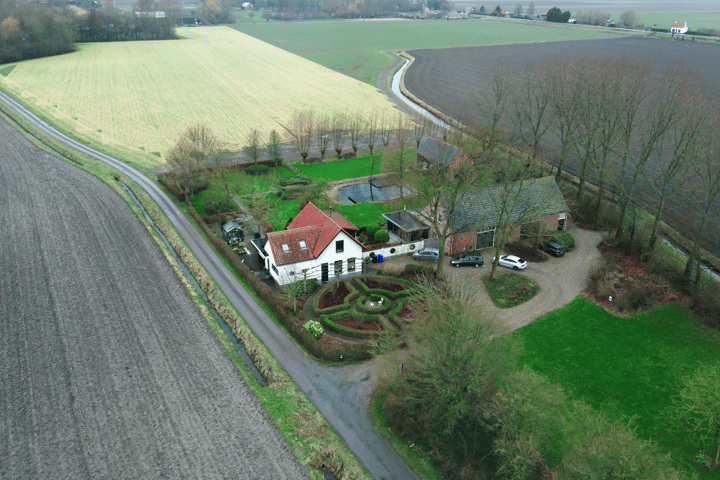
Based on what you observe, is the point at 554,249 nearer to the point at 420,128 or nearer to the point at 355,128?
the point at 420,128

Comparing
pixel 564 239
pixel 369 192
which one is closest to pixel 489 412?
pixel 564 239

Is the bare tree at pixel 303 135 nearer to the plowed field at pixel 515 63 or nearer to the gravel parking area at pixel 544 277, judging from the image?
the plowed field at pixel 515 63

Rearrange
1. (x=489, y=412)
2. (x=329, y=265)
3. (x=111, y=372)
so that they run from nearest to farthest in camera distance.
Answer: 1. (x=489, y=412)
2. (x=111, y=372)
3. (x=329, y=265)

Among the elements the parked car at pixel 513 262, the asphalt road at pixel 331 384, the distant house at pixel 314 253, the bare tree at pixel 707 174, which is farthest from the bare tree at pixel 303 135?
the bare tree at pixel 707 174

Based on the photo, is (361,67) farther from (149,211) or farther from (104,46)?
(149,211)

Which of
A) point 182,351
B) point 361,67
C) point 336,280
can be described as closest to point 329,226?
point 336,280

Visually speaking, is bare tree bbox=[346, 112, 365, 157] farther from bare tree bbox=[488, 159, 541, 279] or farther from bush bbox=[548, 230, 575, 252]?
bush bbox=[548, 230, 575, 252]
